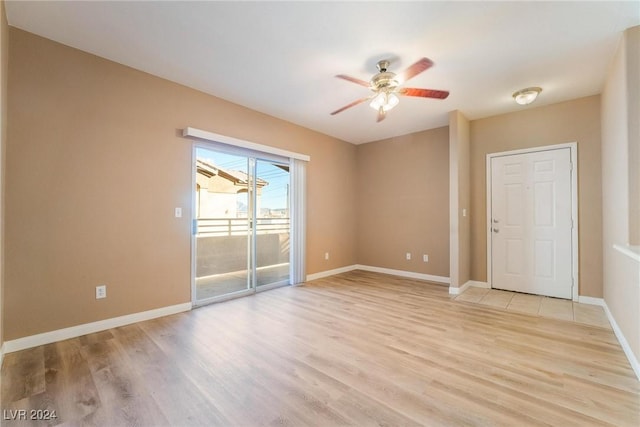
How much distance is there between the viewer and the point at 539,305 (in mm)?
3508

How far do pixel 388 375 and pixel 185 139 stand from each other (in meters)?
3.27

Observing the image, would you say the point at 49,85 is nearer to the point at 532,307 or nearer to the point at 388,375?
the point at 388,375

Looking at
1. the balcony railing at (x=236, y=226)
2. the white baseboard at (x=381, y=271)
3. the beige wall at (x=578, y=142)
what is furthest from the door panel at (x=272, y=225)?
the beige wall at (x=578, y=142)

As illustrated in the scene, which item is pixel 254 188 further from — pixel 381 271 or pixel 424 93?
pixel 381 271

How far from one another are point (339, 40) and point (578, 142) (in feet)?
11.7

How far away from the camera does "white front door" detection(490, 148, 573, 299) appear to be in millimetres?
3754

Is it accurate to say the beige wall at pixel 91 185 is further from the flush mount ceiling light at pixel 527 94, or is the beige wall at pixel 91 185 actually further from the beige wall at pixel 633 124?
the beige wall at pixel 633 124

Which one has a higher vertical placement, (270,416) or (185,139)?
(185,139)

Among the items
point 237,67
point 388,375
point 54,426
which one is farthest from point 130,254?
point 388,375

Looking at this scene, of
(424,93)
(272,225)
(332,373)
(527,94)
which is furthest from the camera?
(272,225)

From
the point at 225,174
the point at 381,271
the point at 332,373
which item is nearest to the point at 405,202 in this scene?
the point at 381,271

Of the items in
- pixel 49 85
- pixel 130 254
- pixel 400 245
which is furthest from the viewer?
pixel 400 245

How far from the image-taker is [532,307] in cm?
344

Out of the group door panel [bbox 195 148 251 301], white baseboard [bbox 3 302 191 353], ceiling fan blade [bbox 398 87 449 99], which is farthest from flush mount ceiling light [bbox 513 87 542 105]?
white baseboard [bbox 3 302 191 353]
